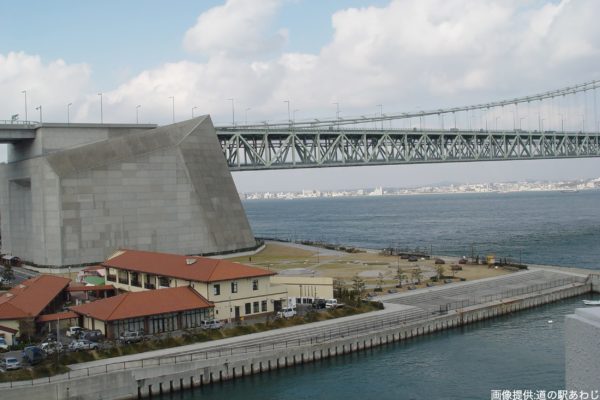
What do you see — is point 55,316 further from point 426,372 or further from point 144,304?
point 426,372

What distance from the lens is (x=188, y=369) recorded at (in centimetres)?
3014

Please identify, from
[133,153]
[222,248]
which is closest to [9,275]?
[133,153]

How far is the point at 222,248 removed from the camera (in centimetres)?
6575

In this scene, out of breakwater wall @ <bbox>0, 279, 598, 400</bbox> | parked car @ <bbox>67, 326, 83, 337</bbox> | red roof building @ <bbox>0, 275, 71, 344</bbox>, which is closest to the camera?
breakwater wall @ <bbox>0, 279, 598, 400</bbox>

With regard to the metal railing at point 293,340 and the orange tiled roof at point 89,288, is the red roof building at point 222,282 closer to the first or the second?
the orange tiled roof at point 89,288

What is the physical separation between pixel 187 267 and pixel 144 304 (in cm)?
635

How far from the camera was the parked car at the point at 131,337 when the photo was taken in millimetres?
32969

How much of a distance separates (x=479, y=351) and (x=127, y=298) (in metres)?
20.3

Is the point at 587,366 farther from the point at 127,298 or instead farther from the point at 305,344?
the point at 127,298

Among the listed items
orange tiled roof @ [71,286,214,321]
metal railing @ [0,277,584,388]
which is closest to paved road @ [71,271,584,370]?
metal railing @ [0,277,584,388]

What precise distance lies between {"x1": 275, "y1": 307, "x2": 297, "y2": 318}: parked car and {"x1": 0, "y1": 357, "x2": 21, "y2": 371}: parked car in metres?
15.1

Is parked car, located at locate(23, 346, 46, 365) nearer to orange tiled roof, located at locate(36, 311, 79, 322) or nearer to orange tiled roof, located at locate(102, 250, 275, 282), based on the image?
orange tiled roof, located at locate(36, 311, 79, 322)

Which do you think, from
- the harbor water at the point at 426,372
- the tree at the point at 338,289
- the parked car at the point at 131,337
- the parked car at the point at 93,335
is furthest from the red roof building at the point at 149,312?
the tree at the point at 338,289

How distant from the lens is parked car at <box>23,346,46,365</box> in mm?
29453
